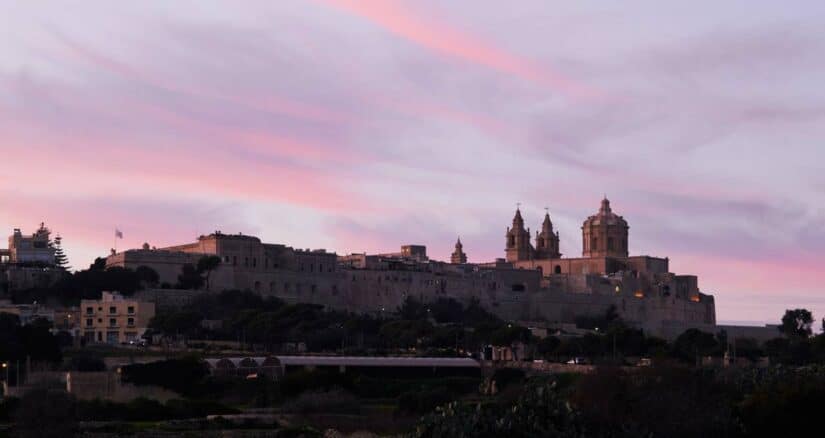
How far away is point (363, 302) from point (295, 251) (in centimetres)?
442

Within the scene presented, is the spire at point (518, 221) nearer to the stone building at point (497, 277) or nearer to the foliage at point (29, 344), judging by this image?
the stone building at point (497, 277)

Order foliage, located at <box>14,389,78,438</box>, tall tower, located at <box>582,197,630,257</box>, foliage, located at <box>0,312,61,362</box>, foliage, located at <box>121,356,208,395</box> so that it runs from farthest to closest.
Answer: tall tower, located at <box>582,197,630,257</box>
foliage, located at <box>0,312,61,362</box>
foliage, located at <box>121,356,208,395</box>
foliage, located at <box>14,389,78,438</box>

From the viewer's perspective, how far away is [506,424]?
28625 mm

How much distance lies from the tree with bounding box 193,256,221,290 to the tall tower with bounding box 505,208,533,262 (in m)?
33.3

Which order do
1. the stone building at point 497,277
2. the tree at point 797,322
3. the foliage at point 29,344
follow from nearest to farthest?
the foliage at point 29,344 < the tree at point 797,322 < the stone building at point 497,277

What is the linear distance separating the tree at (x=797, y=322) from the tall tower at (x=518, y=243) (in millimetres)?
32633

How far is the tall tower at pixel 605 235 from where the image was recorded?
4161 inches

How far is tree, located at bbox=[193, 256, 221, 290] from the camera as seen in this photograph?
80.4 metres

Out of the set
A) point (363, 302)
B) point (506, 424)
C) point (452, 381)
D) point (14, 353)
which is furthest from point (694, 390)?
point (363, 302)

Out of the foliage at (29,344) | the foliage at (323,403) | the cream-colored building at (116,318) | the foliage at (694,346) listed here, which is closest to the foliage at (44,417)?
the foliage at (323,403)

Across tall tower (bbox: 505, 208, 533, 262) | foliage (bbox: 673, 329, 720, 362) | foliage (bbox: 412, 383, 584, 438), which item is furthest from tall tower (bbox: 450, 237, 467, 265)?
foliage (bbox: 412, 383, 584, 438)

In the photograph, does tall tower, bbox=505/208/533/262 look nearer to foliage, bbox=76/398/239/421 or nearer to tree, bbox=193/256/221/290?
tree, bbox=193/256/221/290

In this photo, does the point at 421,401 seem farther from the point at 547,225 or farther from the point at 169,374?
the point at 547,225

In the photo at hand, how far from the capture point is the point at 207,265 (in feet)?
264
